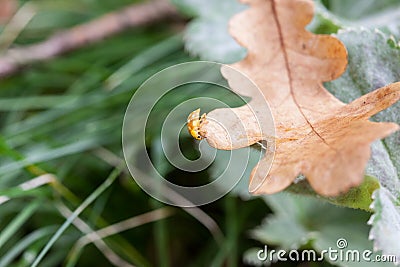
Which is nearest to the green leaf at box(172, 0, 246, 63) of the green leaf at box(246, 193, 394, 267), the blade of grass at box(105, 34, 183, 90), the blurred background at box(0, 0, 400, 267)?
the blurred background at box(0, 0, 400, 267)

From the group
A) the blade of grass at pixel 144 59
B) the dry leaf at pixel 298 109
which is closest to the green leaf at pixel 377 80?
the dry leaf at pixel 298 109

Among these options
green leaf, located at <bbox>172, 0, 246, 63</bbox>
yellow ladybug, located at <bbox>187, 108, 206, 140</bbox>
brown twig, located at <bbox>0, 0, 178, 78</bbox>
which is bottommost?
yellow ladybug, located at <bbox>187, 108, 206, 140</bbox>

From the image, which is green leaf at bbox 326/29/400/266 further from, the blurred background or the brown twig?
the brown twig

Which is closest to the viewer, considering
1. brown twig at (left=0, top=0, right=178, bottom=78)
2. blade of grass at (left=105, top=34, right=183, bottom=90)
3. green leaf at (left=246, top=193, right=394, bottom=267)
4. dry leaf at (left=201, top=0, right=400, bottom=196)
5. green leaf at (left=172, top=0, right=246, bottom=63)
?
dry leaf at (left=201, top=0, right=400, bottom=196)

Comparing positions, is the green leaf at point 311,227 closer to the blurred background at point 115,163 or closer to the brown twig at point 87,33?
the blurred background at point 115,163

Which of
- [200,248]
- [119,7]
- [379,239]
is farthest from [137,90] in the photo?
[379,239]

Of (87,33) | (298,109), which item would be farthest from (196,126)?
(87,33)
